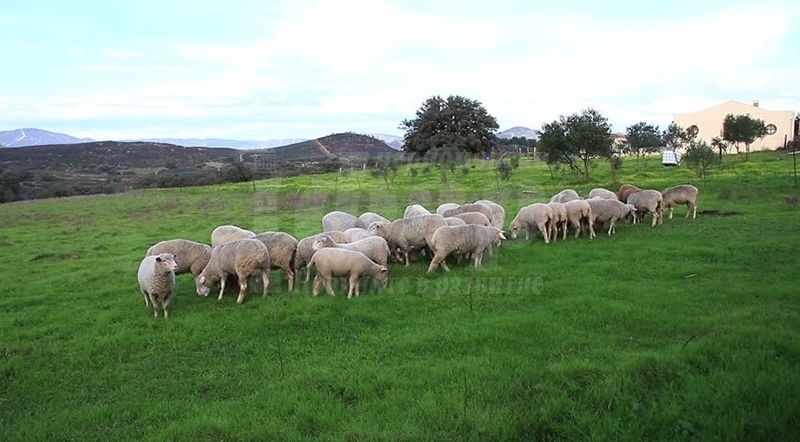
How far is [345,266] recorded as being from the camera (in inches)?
440

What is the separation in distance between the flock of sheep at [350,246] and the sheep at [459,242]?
2cm

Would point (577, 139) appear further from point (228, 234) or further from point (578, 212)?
point (228, 234)

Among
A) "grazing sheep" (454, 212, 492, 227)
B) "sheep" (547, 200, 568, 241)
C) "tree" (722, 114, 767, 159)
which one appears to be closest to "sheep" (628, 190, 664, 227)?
"sheep" (547, 200, 568, 241)

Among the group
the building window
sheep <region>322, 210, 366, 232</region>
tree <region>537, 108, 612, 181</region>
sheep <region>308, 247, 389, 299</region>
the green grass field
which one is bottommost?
the green grass field

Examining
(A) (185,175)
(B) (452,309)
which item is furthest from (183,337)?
(A) (185,175)

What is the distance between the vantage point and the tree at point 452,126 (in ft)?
209

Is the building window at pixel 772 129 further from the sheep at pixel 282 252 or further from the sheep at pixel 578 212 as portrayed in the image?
the sheep at pixel 282 252

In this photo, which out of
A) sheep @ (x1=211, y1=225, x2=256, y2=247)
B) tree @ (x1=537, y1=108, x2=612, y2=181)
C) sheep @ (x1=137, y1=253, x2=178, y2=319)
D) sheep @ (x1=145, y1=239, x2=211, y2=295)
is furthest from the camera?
tree @ (x1=537, y1=108, x2=612, y2=181)

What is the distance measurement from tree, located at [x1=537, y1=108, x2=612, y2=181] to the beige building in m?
37.5

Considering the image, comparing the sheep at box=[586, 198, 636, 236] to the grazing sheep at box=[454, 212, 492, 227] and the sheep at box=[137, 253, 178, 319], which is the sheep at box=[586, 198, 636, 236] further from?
the sheep at box=[137, 253, 178, 319]

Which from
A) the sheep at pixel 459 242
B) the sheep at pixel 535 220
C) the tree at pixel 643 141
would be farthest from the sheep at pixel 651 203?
the tree at pixel 643 141

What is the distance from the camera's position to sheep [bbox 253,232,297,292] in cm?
1222

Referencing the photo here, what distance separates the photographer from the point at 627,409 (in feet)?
19.4

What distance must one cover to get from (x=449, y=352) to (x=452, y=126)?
194 ft
